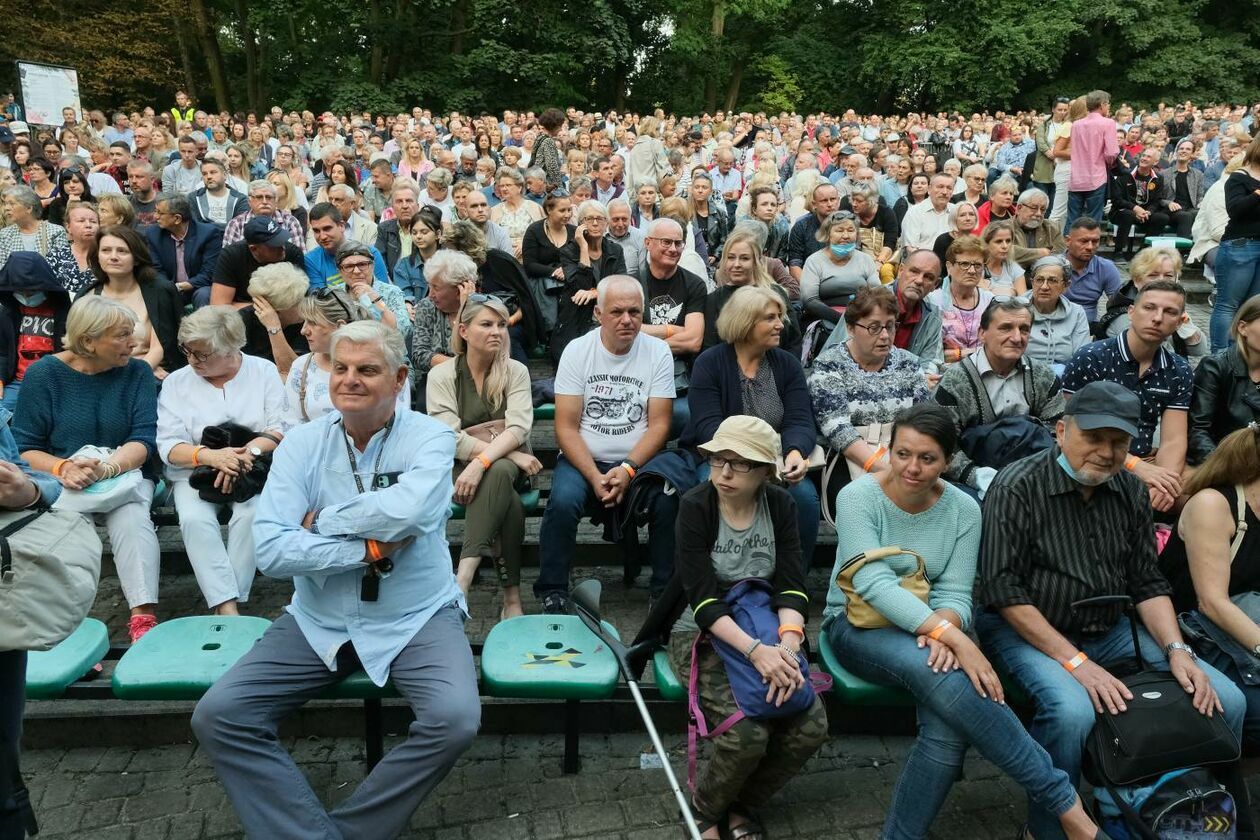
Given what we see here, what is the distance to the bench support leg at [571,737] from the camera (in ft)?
11.7

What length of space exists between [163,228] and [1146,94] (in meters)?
34.4

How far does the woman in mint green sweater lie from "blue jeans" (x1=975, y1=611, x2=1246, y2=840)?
0.13m

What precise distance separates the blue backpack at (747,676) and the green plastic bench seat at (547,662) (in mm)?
336

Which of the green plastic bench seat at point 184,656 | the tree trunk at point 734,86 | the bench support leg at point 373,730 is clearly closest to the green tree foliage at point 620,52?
the tree trunk at point 734,86

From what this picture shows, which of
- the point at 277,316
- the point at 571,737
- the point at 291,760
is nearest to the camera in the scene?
the point at 291,760

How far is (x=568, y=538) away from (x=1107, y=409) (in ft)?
7.54

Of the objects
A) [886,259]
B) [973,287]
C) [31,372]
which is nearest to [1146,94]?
[886,259]

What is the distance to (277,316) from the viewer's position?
5.42 metres

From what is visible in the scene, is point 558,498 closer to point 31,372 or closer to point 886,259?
point 31,372

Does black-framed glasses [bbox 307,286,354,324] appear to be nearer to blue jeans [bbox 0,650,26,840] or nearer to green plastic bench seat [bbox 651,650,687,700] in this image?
blue jeans [bbox 0,650,26,840]

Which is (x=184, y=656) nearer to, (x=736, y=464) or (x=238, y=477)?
(x=238, y=477)

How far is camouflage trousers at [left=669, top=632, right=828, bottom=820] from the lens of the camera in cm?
313

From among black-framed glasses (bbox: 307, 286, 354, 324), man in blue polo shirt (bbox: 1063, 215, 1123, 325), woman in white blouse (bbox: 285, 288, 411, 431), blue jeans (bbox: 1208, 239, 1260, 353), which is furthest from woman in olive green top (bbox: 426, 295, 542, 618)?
blue jeans (bbox: 1208, 239, 1260, 353)

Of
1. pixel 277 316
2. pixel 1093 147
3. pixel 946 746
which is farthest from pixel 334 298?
pixel 1093 147
